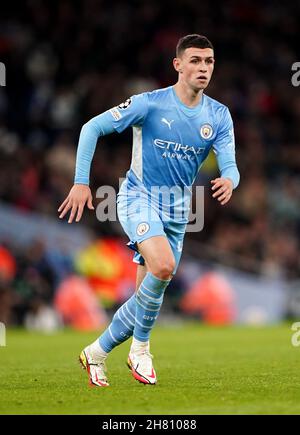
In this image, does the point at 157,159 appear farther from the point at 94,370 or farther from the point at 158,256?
the point at 94,370

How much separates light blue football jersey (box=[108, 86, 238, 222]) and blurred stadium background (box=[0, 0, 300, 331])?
8668 millimetres

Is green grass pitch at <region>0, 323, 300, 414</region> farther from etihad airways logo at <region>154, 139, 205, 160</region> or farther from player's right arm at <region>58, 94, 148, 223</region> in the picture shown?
etihad airways logo at <region>154, 139, 205, 160</region>

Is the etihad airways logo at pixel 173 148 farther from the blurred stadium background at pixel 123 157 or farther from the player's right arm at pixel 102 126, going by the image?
the blurred stadium background at pixel 123 157

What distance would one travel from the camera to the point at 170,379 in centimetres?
838

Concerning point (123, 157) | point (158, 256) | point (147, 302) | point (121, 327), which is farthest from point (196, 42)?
point (123, 157)

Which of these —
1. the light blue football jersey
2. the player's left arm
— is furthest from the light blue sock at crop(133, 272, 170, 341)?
the player's left arm

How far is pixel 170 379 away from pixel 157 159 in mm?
1737

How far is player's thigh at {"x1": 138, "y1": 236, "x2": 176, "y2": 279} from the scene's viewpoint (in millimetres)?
7613

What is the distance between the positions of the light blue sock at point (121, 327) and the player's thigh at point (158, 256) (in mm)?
569

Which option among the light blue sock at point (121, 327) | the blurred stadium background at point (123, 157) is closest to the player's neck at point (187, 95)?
the light blue sock at point (121, 327)

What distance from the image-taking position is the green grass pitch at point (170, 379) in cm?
659
